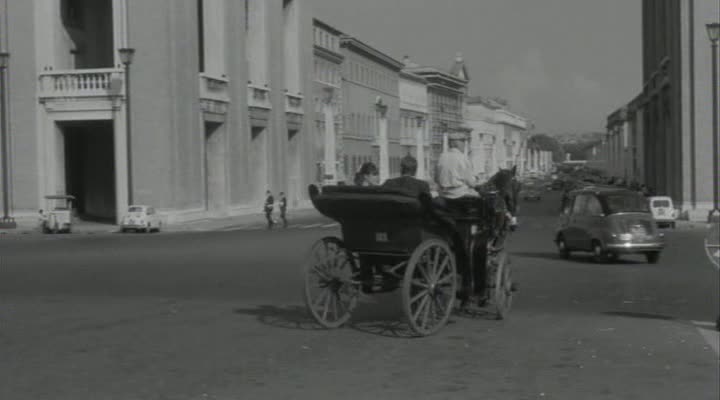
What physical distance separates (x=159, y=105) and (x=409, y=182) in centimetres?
3833

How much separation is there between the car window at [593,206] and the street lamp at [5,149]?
99.0 ft

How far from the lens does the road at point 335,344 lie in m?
8.61

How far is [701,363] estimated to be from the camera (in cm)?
950

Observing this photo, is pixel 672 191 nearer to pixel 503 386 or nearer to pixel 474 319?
pixel 474 319

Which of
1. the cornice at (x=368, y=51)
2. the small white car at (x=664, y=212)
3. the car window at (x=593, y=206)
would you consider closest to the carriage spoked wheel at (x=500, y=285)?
the car window at (x=593, y=206)

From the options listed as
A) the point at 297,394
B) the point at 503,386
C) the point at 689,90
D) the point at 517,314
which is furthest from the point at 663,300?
the point at 689,90

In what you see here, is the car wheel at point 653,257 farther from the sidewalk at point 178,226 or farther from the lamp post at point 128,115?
the lamp post at point 128,115

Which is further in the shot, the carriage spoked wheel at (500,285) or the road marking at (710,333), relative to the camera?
the carriage spoked wheel at (500,285)

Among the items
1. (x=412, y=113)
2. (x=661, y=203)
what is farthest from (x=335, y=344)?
(x=412, y=113)

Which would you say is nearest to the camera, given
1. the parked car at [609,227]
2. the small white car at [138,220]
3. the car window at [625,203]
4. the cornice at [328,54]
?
the parked car at [609,227]

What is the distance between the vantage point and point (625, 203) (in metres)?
25.2

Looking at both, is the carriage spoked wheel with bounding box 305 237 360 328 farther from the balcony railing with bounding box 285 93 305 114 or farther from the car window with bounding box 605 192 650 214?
the balcony railing with bounding box 285 93 305 114

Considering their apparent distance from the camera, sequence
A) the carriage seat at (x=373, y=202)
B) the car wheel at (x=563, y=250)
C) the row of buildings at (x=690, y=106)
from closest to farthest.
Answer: the carriage seat at (x=373, y=202), the car wheel at (x=563, y=250), the row of buildings at (x=690, y=106)

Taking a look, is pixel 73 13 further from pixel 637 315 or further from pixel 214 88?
pixel 637 315
